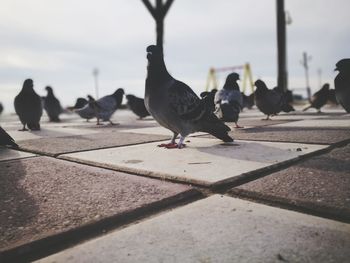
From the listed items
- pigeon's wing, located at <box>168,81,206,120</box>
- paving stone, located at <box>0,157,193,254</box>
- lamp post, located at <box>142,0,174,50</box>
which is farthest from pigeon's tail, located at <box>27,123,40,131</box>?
lamp post, located at <box>142,0,174,50</box>

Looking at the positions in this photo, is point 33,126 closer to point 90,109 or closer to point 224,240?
point 90,109

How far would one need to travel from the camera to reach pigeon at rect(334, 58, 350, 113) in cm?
517

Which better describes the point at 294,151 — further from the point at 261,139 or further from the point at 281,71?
the point at 281,71

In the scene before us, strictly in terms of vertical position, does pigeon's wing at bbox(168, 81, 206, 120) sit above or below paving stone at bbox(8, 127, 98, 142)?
above

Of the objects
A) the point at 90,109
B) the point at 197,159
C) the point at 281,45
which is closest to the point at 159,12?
the point at 90,109

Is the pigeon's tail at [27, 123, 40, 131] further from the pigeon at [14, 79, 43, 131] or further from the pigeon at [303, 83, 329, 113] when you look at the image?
the pigeon at [303, 83, 329, 113]

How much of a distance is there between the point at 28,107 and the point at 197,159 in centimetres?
534

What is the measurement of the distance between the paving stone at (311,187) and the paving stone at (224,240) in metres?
0.12

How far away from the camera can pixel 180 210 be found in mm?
1510

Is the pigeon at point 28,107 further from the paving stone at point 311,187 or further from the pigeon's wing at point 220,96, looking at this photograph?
the paving stone at point 311,187

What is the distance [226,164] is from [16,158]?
1966 millimetres

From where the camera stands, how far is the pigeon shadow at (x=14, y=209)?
4.06ft

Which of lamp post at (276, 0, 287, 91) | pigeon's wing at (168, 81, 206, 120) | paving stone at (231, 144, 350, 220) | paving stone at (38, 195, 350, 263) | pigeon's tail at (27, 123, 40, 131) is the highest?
lamp post at (276, 0, 287, 91)

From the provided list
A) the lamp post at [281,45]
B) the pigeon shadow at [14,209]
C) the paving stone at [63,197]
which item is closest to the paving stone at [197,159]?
the paving stone at [63,197]
